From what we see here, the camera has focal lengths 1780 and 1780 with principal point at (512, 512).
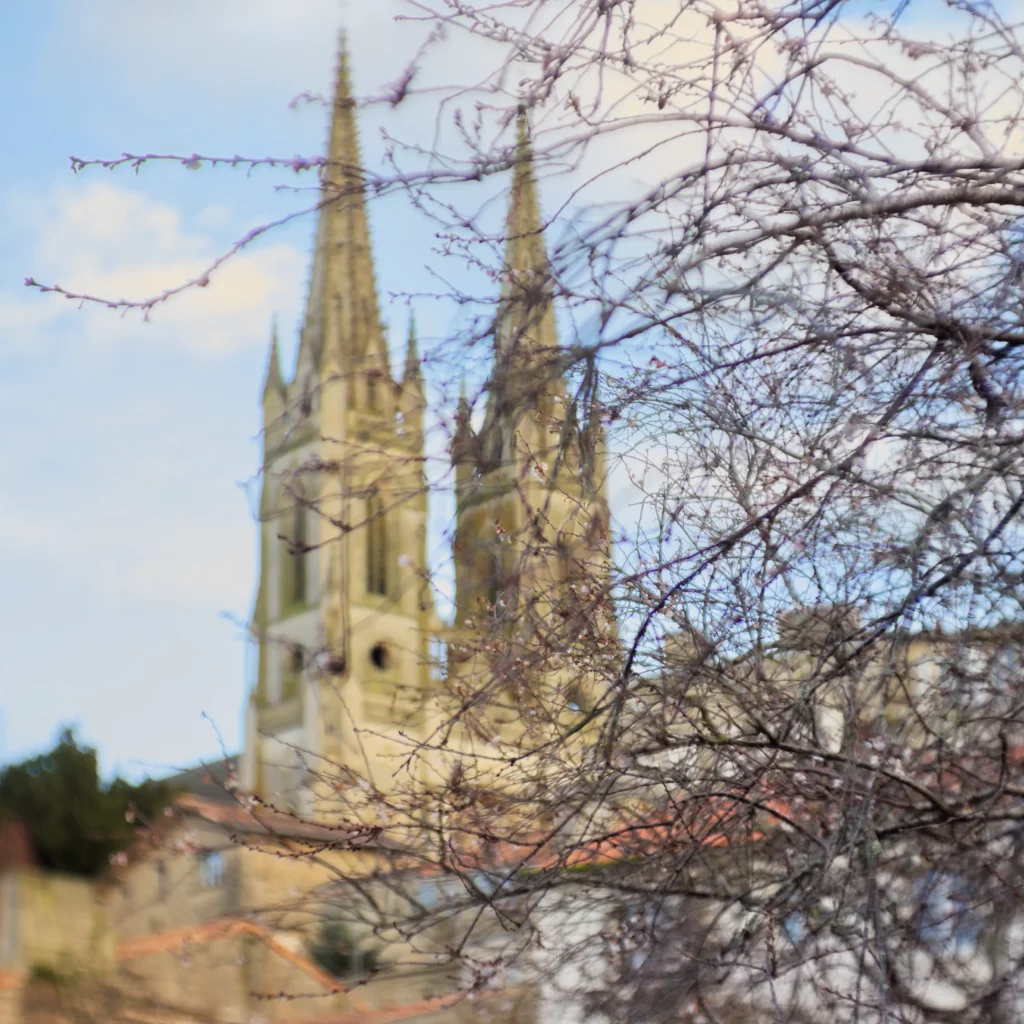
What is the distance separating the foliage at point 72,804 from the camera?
29.5 meters

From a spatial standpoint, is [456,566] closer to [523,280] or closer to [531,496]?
[531,496]

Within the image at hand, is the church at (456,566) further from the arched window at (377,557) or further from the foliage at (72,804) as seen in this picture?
the arched window at (377,557)

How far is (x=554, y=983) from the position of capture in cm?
755

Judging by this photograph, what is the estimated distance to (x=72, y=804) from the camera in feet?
99.8

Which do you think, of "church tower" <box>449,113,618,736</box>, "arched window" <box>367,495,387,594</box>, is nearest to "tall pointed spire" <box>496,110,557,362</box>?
"church tower" <box>449,113,618,736</box>

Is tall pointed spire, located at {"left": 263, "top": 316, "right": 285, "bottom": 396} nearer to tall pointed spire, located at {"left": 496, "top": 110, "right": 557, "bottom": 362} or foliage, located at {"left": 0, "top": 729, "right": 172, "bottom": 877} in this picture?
foliage, located at {"left": 0, "top": 729, "right": 172, "bottom": 877}

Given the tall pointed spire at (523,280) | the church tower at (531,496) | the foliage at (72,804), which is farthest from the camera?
the foliage at (72,804)

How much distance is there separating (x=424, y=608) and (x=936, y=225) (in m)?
2.14

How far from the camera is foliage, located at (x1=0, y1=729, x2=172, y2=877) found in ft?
96.8

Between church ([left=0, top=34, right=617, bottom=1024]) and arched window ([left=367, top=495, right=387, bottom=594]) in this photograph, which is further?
arched window ([left=367, top=495, right=387, bottom=594])

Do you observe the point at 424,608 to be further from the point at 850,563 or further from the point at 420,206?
the point at 850,563

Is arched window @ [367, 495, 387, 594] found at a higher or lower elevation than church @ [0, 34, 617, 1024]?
higher

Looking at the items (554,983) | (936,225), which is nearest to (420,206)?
(936,225)

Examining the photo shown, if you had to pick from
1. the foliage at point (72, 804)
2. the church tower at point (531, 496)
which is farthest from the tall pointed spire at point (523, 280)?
the foliage at point (72, 804)
